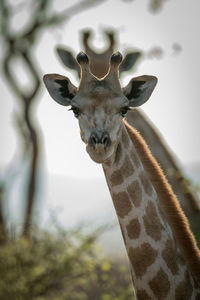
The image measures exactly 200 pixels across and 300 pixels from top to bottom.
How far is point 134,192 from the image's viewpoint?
381cm

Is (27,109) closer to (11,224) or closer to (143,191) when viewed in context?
(11,224)

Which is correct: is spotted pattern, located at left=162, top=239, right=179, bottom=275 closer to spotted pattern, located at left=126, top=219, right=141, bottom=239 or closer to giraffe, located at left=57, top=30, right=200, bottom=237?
spotted pattern, located at left=126, top=219, right=141, bottom=239

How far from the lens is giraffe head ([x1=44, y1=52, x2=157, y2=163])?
3.53 metres

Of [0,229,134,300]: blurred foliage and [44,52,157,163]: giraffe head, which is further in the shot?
[0,229,134,300]: blurred foliage

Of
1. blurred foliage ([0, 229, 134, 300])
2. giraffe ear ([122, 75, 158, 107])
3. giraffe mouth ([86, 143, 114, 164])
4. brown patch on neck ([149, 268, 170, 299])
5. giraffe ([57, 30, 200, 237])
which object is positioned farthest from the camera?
blurred foliage ([0, 229, 134, 300])

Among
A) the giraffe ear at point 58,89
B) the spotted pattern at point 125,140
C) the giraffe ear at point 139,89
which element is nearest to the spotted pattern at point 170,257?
the spotted pattern at point 125,140

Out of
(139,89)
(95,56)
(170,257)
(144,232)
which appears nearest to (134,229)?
(144,232)

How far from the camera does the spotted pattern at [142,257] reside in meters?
3.64

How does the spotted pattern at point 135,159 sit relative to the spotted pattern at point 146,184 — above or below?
above

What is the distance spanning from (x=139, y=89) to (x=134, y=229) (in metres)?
1.38

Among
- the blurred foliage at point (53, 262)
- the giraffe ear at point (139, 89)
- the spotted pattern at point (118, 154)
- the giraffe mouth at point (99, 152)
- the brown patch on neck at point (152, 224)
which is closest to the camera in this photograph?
the giraffe mouth at point (99, 152)

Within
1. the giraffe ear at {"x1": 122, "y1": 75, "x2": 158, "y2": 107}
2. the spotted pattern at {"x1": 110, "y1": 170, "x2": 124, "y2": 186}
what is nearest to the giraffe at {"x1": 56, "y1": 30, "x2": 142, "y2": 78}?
A: the giraffe ear at {"x1": 122, "y1": 75, "x2": 158, "y2": 107}

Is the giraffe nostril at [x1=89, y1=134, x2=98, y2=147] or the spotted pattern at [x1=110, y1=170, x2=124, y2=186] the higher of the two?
the giraffe nostril at [x1=89, y1=134, x2=98, y2=147]

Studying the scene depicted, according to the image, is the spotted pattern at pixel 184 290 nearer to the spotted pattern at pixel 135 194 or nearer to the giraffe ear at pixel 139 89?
the spotted pattern at pixel 135 194
